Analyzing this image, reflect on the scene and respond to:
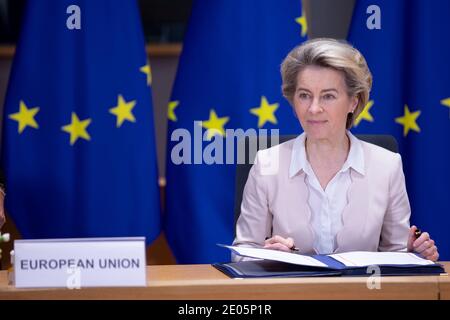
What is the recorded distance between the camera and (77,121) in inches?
112

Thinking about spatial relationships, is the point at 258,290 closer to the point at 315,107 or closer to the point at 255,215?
the point at 255,215

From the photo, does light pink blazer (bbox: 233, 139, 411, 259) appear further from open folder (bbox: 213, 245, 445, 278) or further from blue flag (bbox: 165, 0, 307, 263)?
blue flag (bbox: 165, 0, 307, 263)

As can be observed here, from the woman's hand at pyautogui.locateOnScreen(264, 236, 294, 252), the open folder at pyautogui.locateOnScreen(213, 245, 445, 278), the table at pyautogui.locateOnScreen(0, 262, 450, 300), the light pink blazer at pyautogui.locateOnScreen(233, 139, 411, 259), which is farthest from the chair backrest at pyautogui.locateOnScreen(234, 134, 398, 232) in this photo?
the table at pyautogui.locateOnScreen(0, 262, 450, 300)

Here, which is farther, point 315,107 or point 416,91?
point 416,91

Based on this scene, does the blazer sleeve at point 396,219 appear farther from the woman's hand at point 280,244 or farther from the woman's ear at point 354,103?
the woman's hand at point 280,244

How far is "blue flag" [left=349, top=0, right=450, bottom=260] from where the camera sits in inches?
113

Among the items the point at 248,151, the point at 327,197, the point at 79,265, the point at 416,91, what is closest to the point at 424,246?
the point at 327,197

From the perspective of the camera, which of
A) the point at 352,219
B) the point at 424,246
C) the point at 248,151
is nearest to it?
the point at 424,246

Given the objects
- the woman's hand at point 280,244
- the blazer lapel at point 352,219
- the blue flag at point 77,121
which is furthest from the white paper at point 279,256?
the blue flag at point 77,121

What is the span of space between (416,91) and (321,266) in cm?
163

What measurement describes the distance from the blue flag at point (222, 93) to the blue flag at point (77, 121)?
185 millimetres

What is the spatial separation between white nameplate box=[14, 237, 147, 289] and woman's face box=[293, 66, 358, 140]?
0.79 m

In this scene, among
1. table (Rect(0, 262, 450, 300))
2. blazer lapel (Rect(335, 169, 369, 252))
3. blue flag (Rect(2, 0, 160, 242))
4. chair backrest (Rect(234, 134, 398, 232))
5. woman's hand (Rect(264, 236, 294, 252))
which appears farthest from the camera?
blue flag (Rect(2, 0, 160, 242))

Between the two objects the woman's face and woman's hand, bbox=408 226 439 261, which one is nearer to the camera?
woman's hand, bbox=408 226 439 261
